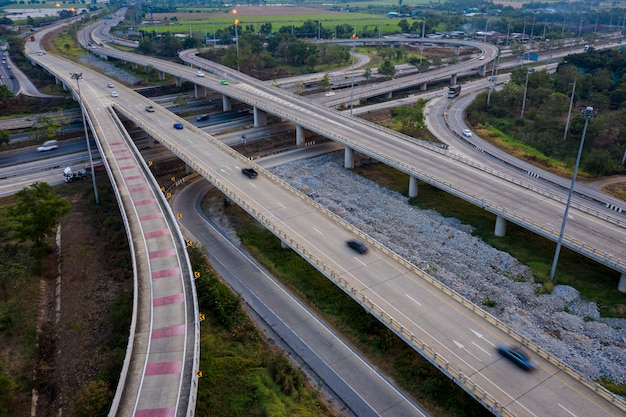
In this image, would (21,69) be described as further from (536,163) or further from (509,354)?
(509,354)

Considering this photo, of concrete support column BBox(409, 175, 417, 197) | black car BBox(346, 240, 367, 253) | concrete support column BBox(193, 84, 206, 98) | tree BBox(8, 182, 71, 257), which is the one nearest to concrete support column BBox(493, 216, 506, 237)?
concrete support column BBox(409, 175, 417, 197)

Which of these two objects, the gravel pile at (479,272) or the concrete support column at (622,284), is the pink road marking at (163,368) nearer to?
the gravel pile at (479,272)

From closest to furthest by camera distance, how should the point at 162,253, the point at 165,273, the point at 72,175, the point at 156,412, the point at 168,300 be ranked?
the point at 156,412 < the point at 168,300 < the point at 165,273 < the point at 162,253 < the point at 72,175

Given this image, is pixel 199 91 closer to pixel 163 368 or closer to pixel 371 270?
pixel 371 270

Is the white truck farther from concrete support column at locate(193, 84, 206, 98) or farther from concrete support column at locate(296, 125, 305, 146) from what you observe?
concrete support column at locate(193, 84, 206, 98)

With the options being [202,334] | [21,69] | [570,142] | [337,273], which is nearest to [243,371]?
[202,334]

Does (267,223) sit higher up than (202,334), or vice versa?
(267,223)

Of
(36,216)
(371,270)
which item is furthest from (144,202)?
(371,270)
